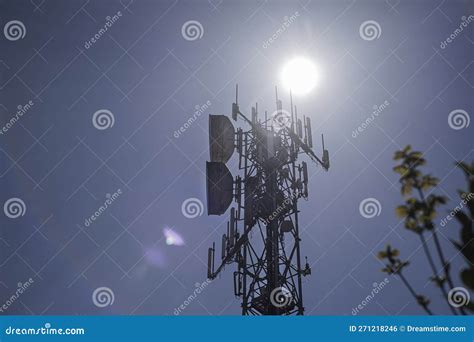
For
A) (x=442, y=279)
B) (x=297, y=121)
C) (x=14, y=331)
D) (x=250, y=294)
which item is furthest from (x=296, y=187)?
(x=442, y=279)

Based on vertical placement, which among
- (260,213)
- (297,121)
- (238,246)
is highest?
(297,121)

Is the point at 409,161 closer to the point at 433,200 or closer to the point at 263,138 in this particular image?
the point at 433,200

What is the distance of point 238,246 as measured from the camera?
35.4 feet

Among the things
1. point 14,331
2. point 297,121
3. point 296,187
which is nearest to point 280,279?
point 296,187

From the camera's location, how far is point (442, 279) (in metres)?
2.38

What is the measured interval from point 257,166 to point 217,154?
142 centimetres

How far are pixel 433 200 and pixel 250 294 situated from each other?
29.6 ft

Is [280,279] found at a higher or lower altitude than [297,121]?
lower

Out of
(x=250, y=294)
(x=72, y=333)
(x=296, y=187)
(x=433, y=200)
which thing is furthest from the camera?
(x=296, y=187)

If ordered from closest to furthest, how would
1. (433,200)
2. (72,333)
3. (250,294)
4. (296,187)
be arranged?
(433,200), (72,333), (250,294), (296,187)

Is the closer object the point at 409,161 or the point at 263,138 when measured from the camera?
the point at 409,161

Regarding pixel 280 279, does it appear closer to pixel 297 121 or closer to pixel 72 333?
pixel 297 121

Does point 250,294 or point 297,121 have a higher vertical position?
point 297,121

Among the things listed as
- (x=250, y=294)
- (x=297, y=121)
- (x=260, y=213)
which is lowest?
(x=250, y=294)
